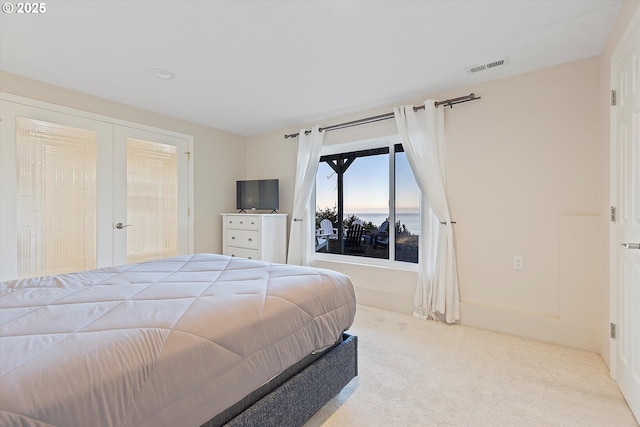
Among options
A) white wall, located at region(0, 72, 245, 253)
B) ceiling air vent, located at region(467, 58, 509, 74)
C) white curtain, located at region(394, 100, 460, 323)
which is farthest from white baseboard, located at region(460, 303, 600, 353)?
white wall, located at region(0, 72, 245, 253)

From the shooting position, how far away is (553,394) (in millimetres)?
1757

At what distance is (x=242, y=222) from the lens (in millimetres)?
4125

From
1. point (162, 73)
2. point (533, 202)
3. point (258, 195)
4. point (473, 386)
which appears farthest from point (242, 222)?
point (533, 202)

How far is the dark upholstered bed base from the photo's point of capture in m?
1.16

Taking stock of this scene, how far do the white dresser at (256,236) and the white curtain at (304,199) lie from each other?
0.17m

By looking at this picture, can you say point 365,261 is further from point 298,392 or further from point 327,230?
point 298,392

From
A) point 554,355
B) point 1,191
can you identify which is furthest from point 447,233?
point 1,191

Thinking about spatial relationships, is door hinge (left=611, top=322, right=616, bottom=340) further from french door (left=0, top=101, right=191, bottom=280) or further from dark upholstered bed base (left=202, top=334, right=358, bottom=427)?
french door (left=0, top=101, right=191, bottom=280)

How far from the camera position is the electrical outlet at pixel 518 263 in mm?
2633

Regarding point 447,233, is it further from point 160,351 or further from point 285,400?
point 160,351

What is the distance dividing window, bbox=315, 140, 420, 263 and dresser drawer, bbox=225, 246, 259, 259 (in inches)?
35.5

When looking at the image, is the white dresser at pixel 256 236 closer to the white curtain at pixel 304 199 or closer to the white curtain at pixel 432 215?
the white curtain at pixel 304 199

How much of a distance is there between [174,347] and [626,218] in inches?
97.6

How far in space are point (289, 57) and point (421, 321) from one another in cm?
277
